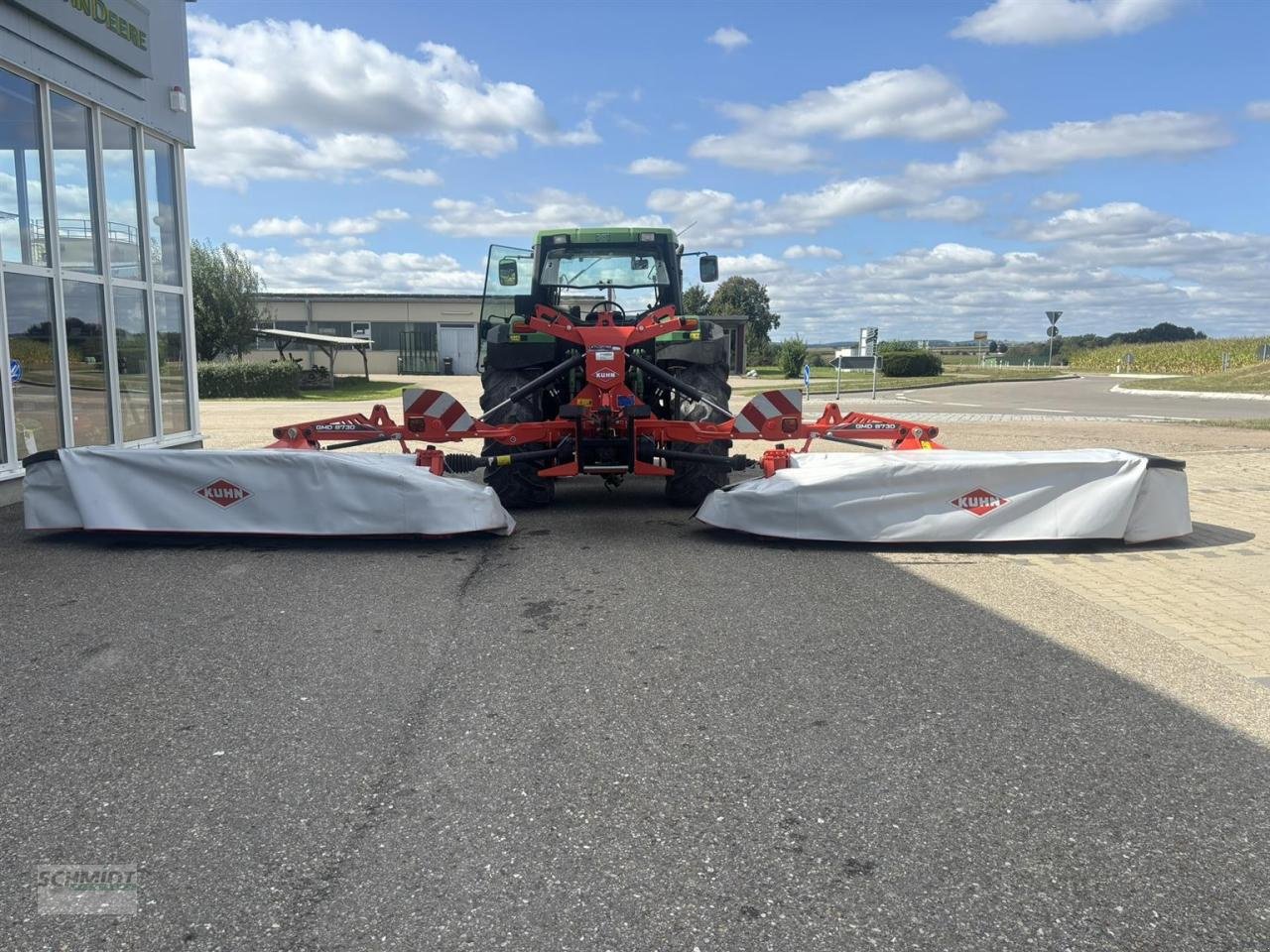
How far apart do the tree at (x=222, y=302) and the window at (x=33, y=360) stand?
26651mm

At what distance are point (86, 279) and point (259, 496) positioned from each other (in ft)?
15.9

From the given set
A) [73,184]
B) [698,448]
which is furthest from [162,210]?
[698,448]

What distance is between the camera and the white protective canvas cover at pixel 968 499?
6.75 meters

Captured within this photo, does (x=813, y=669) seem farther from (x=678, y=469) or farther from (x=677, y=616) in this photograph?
(x=678, y=469)

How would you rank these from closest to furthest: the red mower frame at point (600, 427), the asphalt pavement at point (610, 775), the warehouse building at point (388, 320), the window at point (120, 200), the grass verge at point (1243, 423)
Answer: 1. the asphalt pavement at point (610, 775)
2. the red mower frame at point (600, 427)
3. the window at point (120, 200)
4. the grass verge at point (1243, 423)
5. the warehouse building at point (388, 320)

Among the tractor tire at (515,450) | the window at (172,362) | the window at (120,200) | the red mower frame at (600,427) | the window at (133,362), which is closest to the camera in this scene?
the red mower frame at (600,427)

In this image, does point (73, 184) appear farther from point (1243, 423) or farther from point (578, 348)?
point (1243, 423)

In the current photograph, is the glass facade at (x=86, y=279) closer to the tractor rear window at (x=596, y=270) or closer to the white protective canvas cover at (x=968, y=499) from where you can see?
the tractor rear window at (x=596, y=270)

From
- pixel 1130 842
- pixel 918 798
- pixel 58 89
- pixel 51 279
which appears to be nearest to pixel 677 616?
pixel 918 798

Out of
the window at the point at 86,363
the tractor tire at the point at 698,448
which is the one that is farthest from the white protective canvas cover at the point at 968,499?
the window at the point at 86,363

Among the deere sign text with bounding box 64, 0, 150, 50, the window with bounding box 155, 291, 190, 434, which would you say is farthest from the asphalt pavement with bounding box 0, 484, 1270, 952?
the deere sign text with bounding box 64, 0, 150, 50

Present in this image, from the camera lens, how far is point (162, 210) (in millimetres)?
11500

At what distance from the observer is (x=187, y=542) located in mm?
6941

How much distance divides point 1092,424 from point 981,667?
1587 centimetres
